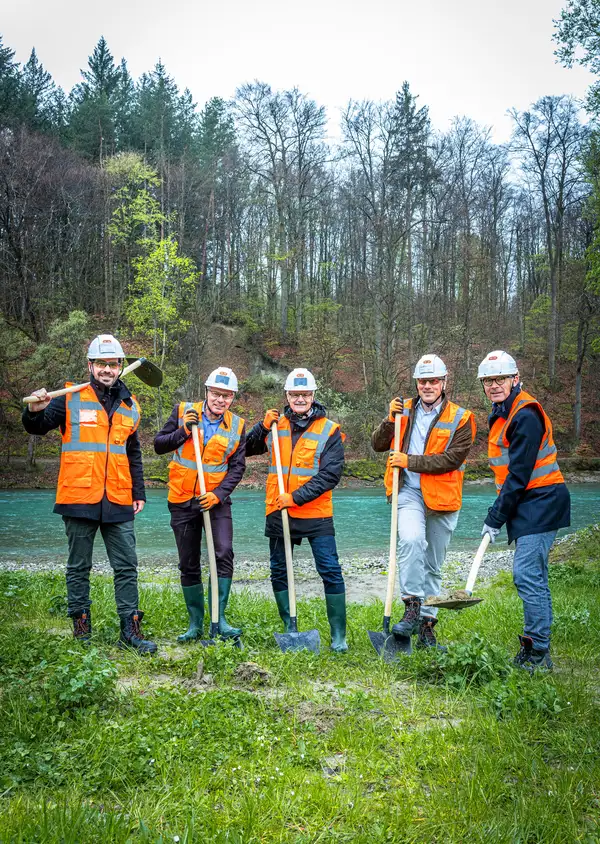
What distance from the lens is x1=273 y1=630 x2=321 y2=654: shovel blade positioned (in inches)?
205

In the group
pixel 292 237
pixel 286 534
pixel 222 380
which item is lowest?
pixel 286 534

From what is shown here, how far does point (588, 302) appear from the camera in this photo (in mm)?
32719

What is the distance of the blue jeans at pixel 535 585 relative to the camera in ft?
15.7

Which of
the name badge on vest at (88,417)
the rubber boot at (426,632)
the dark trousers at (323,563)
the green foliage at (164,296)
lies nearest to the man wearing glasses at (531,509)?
the rubber boot at (426,632)

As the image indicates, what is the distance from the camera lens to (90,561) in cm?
539

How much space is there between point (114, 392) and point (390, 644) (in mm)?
3159

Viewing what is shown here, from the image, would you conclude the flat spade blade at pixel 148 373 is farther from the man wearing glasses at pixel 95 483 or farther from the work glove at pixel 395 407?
the work glove at pixel 395 407

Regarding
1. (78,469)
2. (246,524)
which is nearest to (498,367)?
(78,469)

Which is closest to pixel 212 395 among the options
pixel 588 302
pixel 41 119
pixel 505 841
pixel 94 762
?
pixel 94 762

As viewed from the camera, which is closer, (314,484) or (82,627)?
(82,627)

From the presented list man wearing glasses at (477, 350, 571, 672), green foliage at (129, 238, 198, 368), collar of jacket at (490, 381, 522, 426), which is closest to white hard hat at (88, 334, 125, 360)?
man wearing glasses at (477, 350, 571, 672)

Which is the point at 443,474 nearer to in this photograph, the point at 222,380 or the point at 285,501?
the point at 285,501

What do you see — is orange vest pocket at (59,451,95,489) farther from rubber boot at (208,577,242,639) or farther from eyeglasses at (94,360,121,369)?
rubber boot at (208,577,242,639)

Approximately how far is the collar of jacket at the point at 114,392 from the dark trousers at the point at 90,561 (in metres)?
1.07
